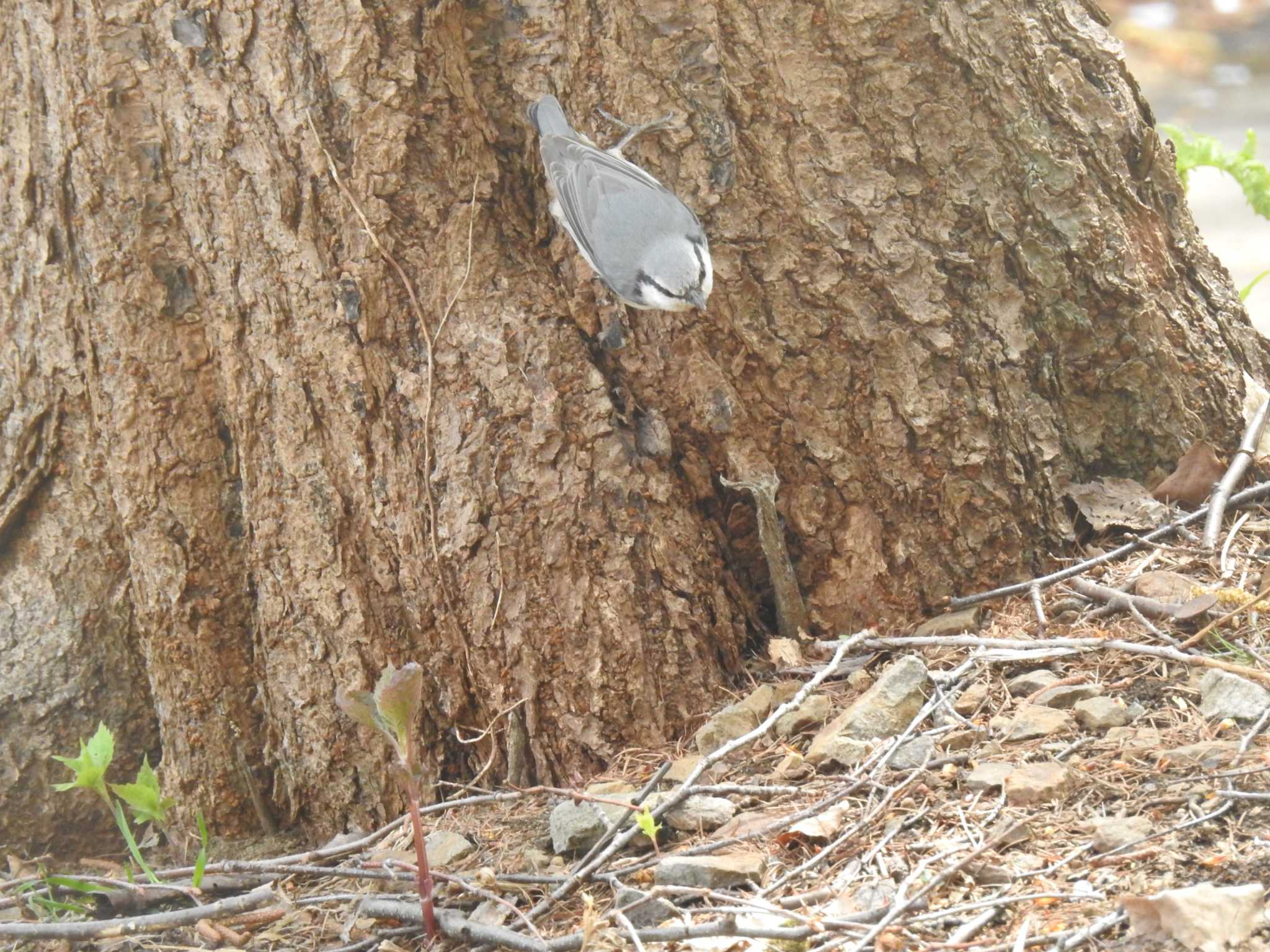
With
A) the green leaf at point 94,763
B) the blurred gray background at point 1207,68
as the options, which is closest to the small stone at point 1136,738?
the green leaf at point 94,763

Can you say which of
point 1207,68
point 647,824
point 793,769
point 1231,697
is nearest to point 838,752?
point 793,769

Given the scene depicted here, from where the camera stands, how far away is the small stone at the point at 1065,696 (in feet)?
6.97

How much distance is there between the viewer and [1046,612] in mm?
2480

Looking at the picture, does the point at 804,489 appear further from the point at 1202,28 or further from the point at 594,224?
the point at 1202,28

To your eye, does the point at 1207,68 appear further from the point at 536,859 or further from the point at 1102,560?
the point at 536,859

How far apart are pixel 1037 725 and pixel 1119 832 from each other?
1.09 ft

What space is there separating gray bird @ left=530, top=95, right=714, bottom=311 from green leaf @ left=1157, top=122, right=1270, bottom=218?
1.76 meters

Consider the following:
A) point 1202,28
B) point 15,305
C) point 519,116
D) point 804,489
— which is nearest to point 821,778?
point 804,489

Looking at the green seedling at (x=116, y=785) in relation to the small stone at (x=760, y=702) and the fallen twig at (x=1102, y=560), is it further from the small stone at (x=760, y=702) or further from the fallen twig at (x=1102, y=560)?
the fallen twig at (x=1102, y=560)

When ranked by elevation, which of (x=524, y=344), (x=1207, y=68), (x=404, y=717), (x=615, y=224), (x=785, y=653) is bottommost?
(x=785, y=653)

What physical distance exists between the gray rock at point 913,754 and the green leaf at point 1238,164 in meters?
2.20

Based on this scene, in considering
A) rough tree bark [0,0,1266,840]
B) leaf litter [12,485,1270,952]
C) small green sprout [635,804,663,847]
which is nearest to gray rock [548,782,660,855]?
leaf litter [12,485,1270,952]

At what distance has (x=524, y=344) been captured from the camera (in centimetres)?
253

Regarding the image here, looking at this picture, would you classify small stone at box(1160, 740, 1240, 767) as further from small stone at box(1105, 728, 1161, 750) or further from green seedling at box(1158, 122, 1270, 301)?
green seedling at box(1158, 122, 1270, 301)
